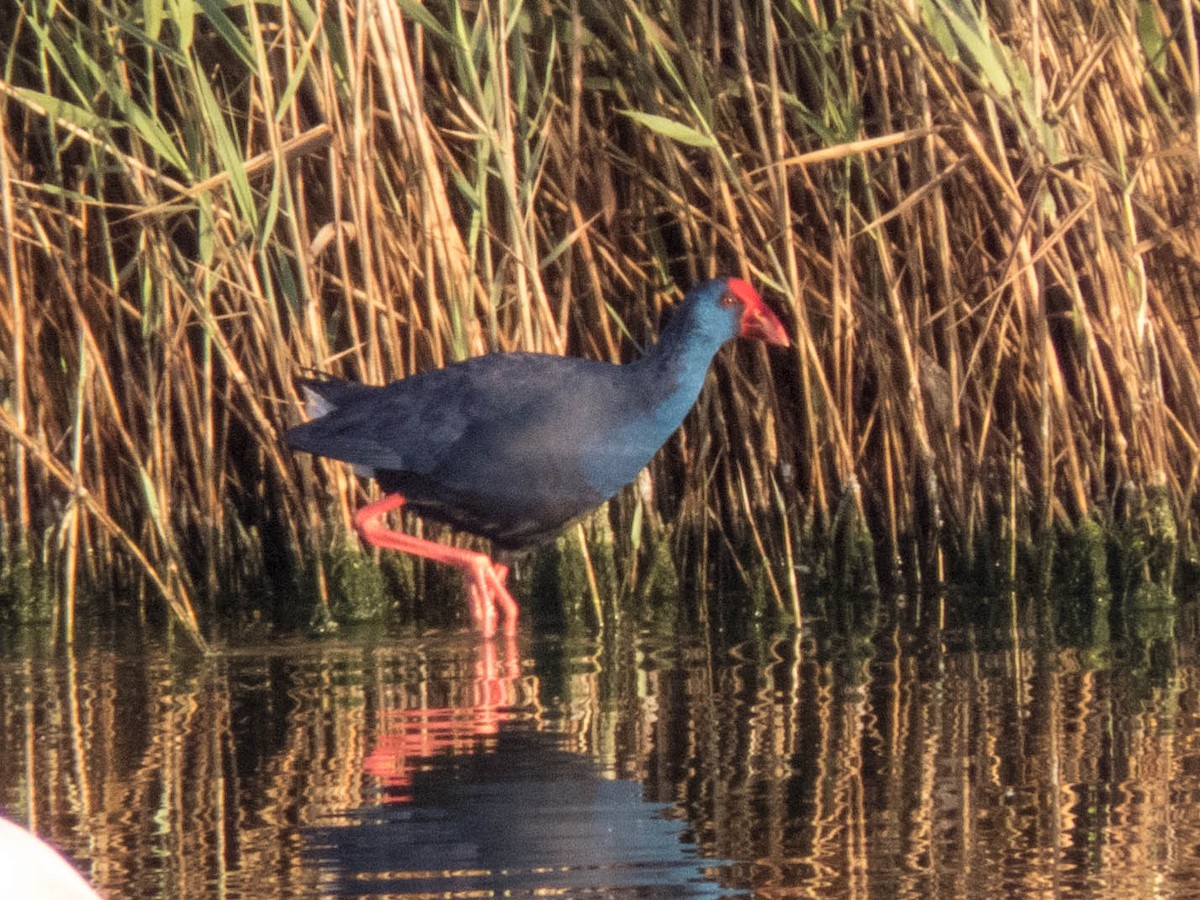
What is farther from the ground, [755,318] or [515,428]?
[755,318]

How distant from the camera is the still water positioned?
92.1 inches

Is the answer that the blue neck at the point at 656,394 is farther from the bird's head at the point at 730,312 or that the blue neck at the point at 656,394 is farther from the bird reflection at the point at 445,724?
the bird reflection at the point at 445,724

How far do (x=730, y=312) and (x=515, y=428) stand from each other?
597 mm

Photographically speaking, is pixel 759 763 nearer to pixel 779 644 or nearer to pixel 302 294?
pixel 779 644

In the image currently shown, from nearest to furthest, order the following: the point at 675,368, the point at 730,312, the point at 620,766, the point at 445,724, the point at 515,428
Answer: the point at 620,766
the point at 445,724
the point at 515,428
the point at 675,368
the point at 730,312

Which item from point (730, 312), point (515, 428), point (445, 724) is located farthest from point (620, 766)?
point (730, 312)

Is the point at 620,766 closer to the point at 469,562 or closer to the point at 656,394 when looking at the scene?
the point at 656,394

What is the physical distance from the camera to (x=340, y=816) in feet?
8.77

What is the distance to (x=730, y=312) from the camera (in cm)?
450

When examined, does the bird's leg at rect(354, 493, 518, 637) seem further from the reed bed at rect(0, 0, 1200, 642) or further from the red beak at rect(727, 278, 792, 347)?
the red beak at rect(727, 278, 792, 347)

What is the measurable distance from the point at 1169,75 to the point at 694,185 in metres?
1.14

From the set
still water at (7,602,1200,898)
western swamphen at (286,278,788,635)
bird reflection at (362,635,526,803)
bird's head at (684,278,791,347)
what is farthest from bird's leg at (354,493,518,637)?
bird's head at (684,278,791,347)

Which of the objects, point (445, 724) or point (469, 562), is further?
point (469, 562)

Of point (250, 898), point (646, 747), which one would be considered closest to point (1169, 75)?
point (646, 747)
